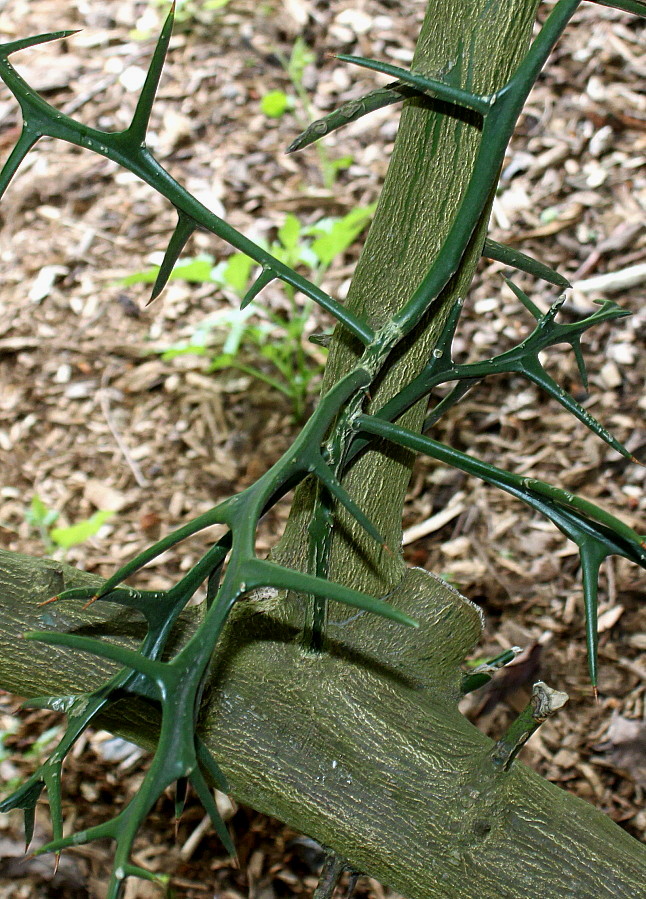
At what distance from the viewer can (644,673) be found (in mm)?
1644

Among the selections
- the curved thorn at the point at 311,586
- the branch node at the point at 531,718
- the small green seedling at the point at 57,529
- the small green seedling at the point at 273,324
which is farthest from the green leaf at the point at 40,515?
the curved thorn at the point at 311,586

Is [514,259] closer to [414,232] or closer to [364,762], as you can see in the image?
[414,232]

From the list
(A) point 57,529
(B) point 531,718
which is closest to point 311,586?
(B) point 531,718

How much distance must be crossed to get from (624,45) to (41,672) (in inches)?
94.7

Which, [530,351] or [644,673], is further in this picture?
[644,673]

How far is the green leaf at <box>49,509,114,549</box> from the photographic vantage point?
6.12 feet

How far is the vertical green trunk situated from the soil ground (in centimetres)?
80

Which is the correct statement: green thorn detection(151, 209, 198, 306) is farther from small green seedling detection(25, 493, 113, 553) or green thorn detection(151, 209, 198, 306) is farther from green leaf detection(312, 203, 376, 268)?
green leaf detection(312, 203, 376, 268)

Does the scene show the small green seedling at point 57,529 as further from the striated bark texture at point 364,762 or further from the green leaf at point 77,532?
the striated bark texture at point 364,762

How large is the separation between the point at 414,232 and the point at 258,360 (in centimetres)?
147

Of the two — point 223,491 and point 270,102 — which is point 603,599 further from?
point 270,102

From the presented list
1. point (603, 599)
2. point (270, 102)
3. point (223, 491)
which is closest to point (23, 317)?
point (223, 491)

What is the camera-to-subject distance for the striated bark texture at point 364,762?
2.52ft

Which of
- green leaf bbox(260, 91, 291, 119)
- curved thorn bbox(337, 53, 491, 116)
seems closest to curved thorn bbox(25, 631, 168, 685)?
curved thorn bbox(337, 53, 491, 116)
